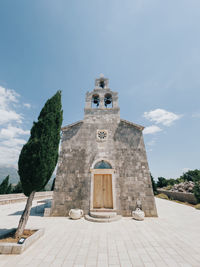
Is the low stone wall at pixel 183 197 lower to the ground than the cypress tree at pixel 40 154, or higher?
lower

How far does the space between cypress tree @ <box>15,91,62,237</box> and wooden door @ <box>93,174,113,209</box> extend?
4249 millimetres

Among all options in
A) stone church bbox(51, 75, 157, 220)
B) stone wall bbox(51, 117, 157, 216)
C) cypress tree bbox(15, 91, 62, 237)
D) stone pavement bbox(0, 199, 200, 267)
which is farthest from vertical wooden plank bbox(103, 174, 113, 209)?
cypress tree bbox(15, 91, 62, 237)

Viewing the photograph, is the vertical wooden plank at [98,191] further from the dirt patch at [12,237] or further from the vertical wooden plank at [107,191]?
the dirt patch at [12,237]

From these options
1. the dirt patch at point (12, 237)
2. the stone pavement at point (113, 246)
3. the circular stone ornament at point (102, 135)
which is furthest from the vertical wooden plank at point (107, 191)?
the dirt patch at point (12, 237)

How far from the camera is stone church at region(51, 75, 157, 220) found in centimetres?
844

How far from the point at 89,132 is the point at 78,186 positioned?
447 centimetres

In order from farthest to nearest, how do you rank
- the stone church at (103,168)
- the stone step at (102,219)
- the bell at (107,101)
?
the bell at (107,101)
the stone church at (103,168)
the stone step at (102,219)

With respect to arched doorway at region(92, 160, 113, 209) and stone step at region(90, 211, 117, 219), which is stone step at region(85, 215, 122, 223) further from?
arched doorway at region(92, 160, 113, 209)

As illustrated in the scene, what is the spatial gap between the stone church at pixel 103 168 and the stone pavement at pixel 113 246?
1719mm

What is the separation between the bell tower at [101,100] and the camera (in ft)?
36.1

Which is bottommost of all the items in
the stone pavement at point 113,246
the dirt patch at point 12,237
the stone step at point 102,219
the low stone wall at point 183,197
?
the stone pavement at point 113,246

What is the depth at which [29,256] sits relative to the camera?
3754 millimetres

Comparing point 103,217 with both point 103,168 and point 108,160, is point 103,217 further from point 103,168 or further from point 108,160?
point 108,160

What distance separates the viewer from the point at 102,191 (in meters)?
8.94
